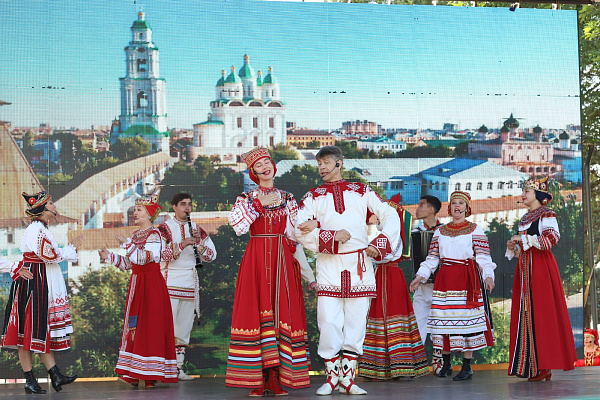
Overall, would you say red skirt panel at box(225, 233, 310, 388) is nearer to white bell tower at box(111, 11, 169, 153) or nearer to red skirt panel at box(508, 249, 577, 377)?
red skirt panel at box(508, 249, 577, 377)

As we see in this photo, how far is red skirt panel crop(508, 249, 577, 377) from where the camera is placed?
7359 millimetres

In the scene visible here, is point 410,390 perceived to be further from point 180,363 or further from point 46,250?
point 46,250

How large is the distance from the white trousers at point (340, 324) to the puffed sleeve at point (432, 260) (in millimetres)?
1439

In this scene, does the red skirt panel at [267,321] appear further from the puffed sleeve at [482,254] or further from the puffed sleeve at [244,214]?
the puffed sleeve at [482,254]

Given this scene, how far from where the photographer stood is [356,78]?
8828mm

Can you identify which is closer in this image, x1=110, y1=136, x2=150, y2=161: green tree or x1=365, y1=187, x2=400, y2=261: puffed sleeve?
x1=365, y1=187, x2=400, y2=261: puffed sleeve

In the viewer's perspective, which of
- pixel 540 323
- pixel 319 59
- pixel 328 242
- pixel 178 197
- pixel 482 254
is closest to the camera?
pixel 328 242

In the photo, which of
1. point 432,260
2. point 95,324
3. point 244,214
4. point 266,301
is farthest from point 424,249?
point 95,324

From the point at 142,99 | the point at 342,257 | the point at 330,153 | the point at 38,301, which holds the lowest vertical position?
the point at 38,301

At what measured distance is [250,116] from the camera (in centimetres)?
865

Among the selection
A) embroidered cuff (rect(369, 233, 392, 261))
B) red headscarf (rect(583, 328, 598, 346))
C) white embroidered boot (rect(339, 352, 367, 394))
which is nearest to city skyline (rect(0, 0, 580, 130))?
red headscarf (rect(583, 328, 598, 346))

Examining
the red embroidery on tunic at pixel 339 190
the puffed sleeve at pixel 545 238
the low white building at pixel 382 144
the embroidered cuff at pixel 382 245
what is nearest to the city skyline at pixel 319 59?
the low white building at pixel 382 144

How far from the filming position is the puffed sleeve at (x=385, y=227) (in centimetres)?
639

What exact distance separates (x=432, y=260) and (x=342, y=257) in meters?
1.63
